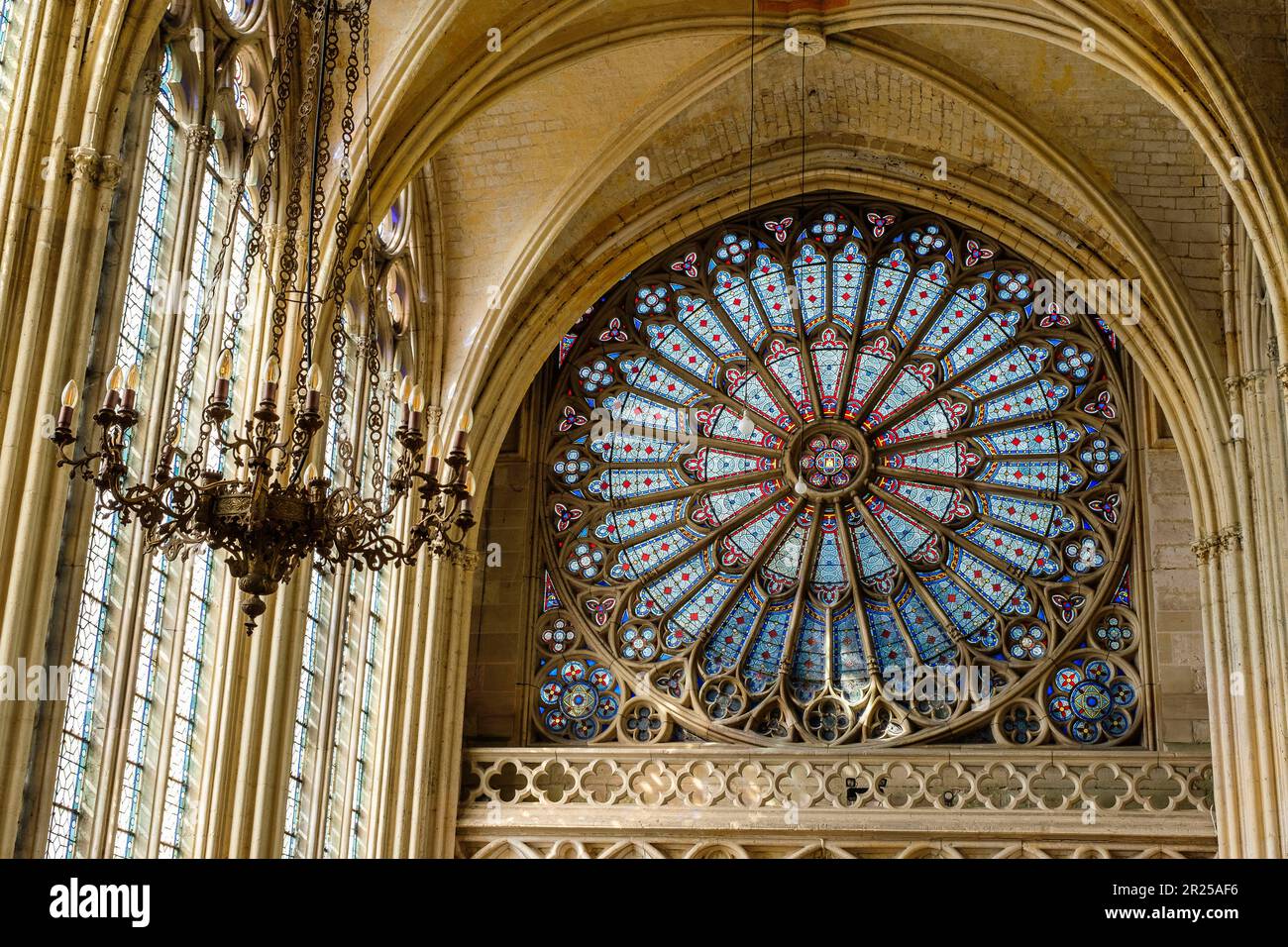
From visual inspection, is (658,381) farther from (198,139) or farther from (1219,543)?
(198,139)

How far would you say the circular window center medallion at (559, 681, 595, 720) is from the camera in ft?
55.1

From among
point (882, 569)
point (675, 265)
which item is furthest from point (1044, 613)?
point (675, 265)

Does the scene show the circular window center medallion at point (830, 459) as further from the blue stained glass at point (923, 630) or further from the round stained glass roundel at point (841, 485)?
the blue stained glass at point (923, 630)

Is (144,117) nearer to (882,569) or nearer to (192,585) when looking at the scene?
(192,585)

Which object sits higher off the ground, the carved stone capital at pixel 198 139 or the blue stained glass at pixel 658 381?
the blue stained glass at pixel 658 381

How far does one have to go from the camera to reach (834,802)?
15.6 meters

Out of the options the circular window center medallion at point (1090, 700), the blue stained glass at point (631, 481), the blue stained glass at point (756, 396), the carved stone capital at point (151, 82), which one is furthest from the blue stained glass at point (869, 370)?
the carved stone capital at point (151, 82)

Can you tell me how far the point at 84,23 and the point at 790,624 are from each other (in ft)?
30.1

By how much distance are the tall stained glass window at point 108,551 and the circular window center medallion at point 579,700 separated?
6.33 meters

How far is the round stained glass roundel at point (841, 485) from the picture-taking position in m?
16.5

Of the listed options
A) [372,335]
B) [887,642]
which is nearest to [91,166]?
[372,335]

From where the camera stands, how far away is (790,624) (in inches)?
664

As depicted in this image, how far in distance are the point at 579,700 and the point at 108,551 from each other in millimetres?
7157
